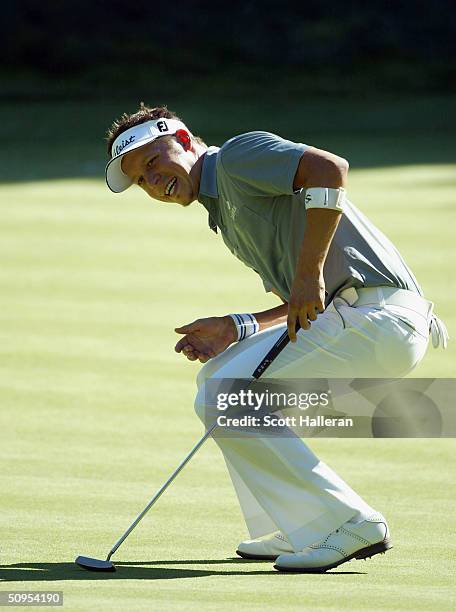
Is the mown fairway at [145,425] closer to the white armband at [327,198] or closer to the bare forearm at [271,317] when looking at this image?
the bare forearm at [271,317]

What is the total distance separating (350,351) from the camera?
14.2 feet

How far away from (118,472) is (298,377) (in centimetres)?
172

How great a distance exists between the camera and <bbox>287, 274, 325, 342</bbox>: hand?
411 centimetres

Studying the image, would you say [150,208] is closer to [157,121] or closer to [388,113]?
[388,113]

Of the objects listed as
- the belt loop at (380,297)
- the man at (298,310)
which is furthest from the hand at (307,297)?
the belt loop at (380,297)

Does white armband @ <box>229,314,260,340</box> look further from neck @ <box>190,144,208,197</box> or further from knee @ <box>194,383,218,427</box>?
neck @ <box>190,144,208,197</box>

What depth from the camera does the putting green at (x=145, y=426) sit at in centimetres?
404

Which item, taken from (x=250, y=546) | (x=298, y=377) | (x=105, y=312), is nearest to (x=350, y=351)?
(x=298, y=377)

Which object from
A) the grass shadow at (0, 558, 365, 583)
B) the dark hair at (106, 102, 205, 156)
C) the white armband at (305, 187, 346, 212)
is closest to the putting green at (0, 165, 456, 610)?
the grass shadow at (0, 558, 365, 583)

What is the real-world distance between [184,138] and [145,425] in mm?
2645

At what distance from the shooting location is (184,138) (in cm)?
454


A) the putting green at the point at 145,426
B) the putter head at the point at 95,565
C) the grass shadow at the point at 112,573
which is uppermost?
the putting green at the point at 145,426

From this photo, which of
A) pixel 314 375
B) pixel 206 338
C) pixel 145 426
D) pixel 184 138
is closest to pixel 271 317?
pixel 206 338

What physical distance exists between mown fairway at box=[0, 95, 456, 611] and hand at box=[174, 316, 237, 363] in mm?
641
